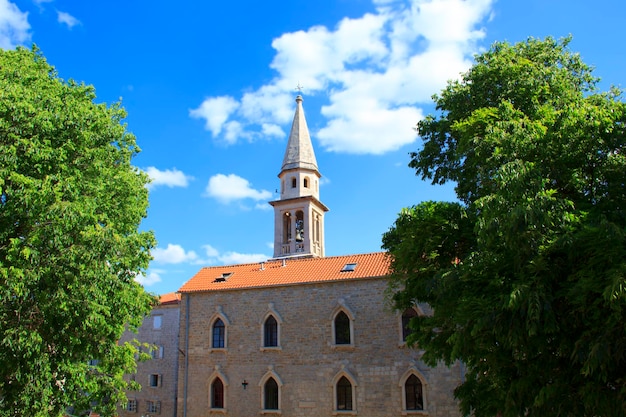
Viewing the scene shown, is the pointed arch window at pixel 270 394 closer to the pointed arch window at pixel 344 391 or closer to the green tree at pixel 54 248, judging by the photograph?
the pointed arch window at pixel 344 391

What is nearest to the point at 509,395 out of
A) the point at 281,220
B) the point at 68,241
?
the point at 68,241

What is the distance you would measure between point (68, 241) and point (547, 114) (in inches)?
427

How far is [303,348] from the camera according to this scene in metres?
21.1

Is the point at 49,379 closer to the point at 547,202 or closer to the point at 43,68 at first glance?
the point at 43,68

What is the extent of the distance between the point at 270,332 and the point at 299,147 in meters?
16.9

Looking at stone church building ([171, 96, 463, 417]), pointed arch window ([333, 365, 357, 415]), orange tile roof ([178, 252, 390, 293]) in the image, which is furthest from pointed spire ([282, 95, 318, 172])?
pointed arch window ([333, 365, 357, 415])

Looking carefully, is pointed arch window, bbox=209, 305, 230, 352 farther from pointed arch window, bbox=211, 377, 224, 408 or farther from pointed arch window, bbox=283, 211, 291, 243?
pointed arch window, bbox=283, 211, 291, 243

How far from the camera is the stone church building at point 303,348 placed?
19.4 metres

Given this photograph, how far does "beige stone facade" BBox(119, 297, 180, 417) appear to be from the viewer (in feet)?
83.0

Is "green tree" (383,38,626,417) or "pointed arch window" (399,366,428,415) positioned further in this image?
"pointed arch window" (399,366,428,415)

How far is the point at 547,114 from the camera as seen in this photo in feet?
35.2

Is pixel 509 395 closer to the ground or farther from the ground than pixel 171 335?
closer to the ground

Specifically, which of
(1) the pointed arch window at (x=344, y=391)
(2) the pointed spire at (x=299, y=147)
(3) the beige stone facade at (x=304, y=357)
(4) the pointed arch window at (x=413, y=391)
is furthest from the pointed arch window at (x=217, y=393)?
(2) the pointed spire at (x=299, y=147)

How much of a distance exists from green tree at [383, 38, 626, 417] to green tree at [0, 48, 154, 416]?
7268 mm
